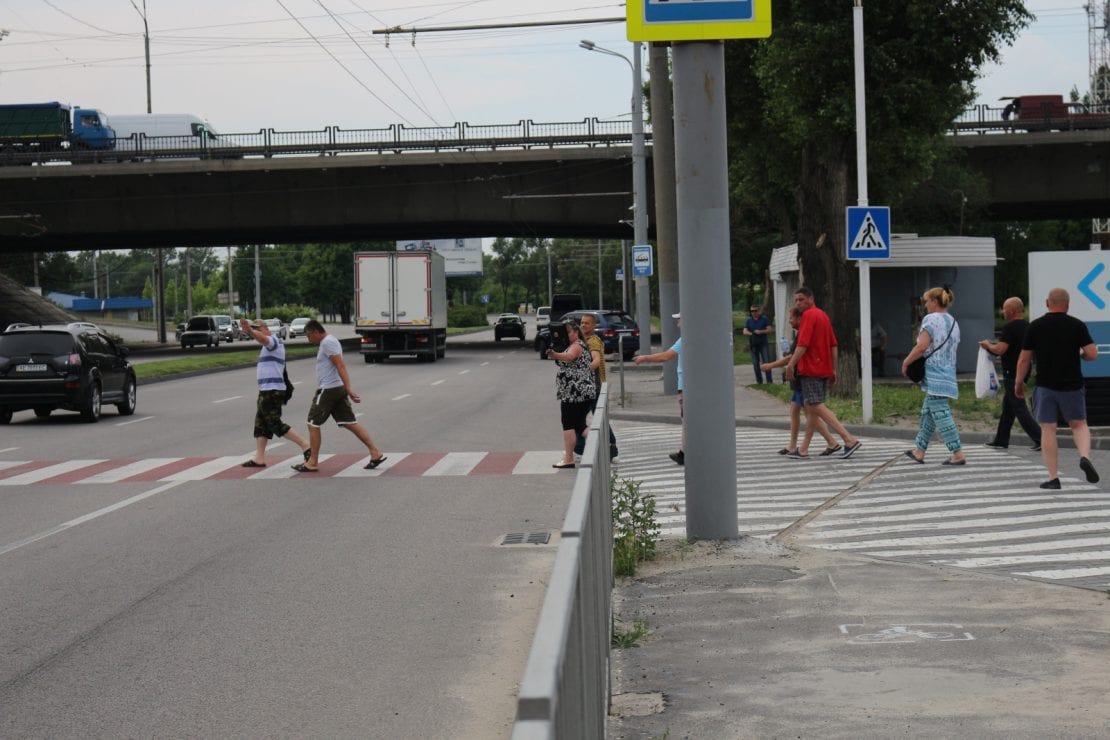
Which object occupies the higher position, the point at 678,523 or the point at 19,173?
the point at 19,173

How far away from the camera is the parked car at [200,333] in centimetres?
7656

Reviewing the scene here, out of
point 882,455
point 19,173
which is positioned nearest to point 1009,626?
point 882,455

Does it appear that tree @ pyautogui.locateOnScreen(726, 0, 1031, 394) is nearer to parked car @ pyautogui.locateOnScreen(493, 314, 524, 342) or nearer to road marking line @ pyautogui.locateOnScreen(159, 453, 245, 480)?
road marking line @ pyautogui.locateOnScreen(159, 453, 245, 480)

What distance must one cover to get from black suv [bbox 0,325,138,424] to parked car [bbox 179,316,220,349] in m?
52.4

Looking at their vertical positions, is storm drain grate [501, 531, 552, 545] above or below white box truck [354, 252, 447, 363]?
below

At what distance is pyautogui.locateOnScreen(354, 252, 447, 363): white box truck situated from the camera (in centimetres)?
4766

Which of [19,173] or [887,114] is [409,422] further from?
[19,173]

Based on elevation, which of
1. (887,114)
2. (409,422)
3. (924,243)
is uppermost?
(887,114)

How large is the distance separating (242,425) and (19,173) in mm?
32593

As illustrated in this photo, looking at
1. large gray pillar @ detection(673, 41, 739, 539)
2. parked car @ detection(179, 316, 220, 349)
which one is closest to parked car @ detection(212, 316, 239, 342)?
parked car @ detection(179, 316, 220, 349)

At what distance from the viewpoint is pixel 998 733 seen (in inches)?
220

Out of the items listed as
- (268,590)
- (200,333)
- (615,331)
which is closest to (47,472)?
(268,590)

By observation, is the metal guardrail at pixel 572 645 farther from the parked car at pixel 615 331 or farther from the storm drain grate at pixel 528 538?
the parked car at pixel 615 331

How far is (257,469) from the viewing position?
16.6 metres
